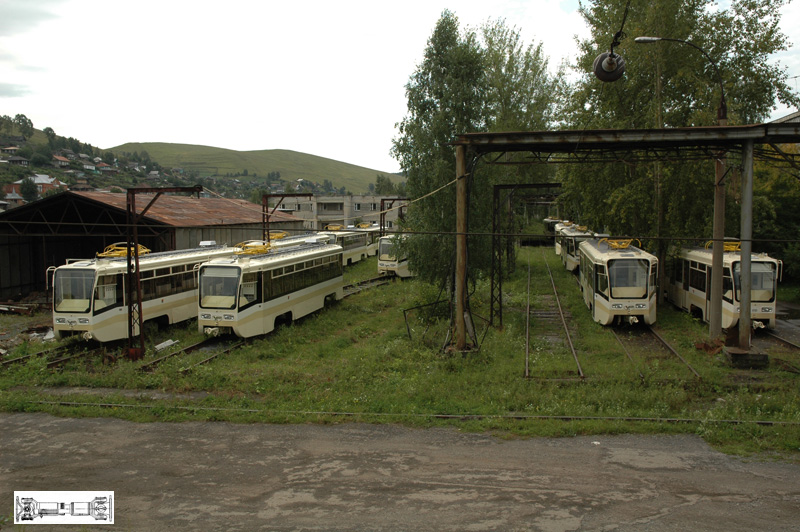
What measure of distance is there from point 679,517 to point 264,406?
819 cm

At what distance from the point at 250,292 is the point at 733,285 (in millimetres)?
15169

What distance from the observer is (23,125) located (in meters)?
178

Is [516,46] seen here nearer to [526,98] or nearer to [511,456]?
[526,98]

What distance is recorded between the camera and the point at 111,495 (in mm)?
8234

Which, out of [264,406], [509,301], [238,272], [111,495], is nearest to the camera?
[111,495]

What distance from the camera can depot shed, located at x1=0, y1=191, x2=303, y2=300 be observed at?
28.5m

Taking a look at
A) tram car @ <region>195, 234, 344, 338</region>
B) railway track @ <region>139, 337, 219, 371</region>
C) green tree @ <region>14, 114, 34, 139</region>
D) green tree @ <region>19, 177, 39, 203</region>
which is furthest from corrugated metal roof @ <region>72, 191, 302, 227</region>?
green tree @ <region>14, 114, 34, 139</region>

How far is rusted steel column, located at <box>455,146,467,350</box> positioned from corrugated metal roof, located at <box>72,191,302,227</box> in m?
16.9

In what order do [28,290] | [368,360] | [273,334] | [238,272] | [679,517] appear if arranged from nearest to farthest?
1. [679,517]
2. [368,360]
3. [238,272]
4. [273,334]
5. [28,290]

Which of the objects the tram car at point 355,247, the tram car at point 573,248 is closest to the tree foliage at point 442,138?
the tram car at point 573,248

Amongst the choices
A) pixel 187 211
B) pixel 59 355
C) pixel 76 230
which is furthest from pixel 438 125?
pixel 76 230

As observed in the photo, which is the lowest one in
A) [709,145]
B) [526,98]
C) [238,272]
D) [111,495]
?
[111,495]

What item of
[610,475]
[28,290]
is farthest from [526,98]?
[610,475]

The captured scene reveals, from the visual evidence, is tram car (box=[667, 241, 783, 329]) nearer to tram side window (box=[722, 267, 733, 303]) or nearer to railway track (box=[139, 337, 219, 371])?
tram side window (box=[722, 267, 733, 303])
